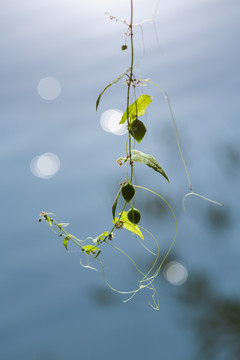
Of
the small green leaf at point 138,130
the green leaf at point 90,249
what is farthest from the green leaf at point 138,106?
the green leaf at point 90,249

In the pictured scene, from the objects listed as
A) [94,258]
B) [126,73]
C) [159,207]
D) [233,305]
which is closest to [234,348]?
[233,305]

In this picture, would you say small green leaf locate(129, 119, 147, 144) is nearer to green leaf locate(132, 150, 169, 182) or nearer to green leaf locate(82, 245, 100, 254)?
green leaf locate(132, 150, 169, 182)

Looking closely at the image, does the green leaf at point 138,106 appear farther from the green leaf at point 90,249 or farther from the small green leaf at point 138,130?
the green leaf at point 90,249

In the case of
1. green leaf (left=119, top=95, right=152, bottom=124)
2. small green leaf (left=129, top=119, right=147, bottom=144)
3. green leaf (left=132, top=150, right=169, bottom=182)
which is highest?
green leaf (left=119, top=95, right=152, bottom=124)

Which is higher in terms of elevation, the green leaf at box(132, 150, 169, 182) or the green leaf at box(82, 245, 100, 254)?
the green leaf at box(132, 150, 169, 182)

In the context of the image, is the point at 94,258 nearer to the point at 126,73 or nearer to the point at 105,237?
the point at 105,237

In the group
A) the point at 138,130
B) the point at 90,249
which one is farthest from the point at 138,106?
the point at 90,249

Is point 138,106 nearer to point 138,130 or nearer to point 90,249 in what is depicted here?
point 138,130

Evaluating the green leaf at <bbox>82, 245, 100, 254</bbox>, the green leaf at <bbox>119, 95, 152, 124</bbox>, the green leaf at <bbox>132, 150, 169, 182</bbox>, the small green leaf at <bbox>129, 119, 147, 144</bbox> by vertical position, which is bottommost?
the green leaf at <bbox>82, 245, 100, 254</bbox>

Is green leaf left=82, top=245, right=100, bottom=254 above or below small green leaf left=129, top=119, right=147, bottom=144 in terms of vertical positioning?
below

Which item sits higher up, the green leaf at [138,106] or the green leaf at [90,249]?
the green leaf at [138,106]

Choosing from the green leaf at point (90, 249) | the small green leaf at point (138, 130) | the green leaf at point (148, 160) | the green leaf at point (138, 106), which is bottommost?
the green leaf at point (90, 249)

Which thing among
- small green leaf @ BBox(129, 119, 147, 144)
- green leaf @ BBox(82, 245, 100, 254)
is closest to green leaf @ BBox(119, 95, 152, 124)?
small green leaf @ BBox(129, 119, 147, 144)
